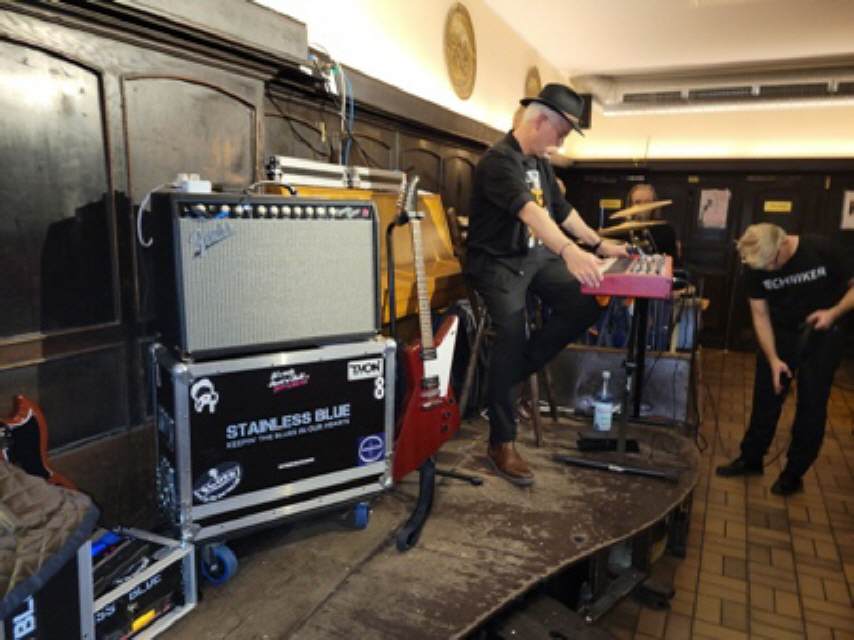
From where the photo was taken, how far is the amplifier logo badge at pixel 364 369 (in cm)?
212

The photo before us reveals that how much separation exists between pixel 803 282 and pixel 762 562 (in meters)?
1.47

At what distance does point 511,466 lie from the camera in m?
2.65

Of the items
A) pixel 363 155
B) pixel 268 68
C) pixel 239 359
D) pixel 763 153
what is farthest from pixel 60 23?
pixel 763 153

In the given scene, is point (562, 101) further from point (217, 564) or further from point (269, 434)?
point (217, 564)

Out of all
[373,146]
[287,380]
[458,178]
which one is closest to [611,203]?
[458,178]

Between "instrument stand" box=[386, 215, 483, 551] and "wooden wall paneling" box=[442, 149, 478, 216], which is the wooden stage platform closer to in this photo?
"instrument stand" box=[386, 215, 483, 551]

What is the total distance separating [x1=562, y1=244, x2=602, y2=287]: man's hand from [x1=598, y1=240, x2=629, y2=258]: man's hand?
72 cm

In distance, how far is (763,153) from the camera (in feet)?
24.5

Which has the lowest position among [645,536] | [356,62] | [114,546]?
[645,536]

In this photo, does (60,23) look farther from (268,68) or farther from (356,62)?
(356,62)

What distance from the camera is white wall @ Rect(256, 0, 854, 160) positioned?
11.0ft

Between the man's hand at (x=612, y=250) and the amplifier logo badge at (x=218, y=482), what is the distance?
2.01 meters

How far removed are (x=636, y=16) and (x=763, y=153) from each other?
3.27 m

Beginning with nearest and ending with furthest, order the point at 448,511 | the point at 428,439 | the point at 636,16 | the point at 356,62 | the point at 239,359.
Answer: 1. the point at 239,359
2. the point at 448,511
3. the point at 428,439
4. the point at 356,62
5. the point at 636,16
